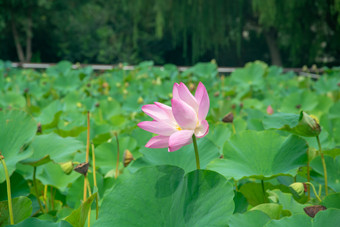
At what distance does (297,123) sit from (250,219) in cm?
18

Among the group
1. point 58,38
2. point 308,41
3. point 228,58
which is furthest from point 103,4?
point 308,41

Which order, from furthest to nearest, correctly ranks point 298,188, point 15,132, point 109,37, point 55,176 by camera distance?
1. point 109,37
2. point 55,176
3. point 15,132
4. point 298,188

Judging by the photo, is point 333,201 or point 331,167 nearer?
point 333,201

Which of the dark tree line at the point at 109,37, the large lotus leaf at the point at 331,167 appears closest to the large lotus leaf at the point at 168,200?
the large lotus leaf at the point at 331,167

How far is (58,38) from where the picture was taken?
1294cm

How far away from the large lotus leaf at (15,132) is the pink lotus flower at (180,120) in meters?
0.22

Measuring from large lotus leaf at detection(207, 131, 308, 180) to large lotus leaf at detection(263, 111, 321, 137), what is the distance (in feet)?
0.07

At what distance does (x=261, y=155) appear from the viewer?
483mm

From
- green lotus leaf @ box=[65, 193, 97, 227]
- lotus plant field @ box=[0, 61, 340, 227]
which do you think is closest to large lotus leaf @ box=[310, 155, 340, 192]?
lotus plant field @ box=[0, 61, 340, 227]

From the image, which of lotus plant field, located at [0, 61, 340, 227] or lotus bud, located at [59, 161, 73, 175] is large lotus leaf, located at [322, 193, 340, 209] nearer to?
lotus plant field, located at [0, 61, 340, 227]

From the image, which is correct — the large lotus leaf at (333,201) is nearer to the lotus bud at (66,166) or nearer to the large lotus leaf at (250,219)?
the large lotus leaf at (250,219)

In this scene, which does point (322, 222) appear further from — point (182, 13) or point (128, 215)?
point (182, 13)

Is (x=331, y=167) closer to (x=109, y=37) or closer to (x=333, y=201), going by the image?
(x=333, y=201)

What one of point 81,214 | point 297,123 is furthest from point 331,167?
point 81,214
